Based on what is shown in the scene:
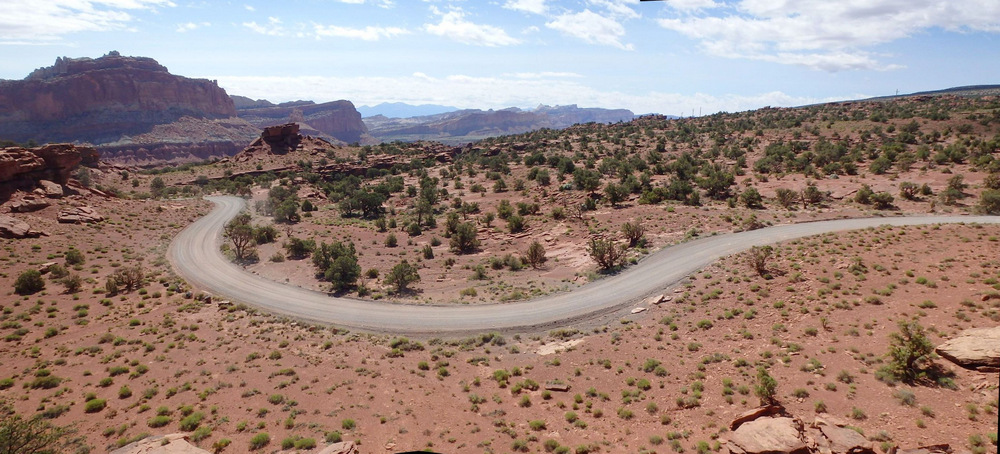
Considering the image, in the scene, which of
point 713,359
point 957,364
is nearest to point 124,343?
point 713,359

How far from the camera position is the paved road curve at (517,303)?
1030 inches

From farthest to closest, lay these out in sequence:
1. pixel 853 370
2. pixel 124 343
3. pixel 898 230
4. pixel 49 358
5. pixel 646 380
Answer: pixel 898 230, pixel 124 343, pixel 49 358, pixel 646 380, pixel 853 370

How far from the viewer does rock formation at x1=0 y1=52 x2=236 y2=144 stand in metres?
142

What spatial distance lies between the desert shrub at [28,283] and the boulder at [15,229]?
11.6 m

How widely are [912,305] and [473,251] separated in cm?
3310

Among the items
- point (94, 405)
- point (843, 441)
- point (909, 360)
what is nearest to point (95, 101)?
point (94, 405)

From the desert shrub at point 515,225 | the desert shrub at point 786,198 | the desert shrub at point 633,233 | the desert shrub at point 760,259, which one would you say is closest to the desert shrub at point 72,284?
the desert shrub at point 515,225

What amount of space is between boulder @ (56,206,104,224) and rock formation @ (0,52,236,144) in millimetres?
135407

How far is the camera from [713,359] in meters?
18.7

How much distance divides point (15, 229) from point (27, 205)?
7.12 meters

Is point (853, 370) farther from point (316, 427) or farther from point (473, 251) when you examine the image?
point (473, 251)

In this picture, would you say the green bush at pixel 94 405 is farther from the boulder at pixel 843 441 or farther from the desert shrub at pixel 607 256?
the desert shrub at pixel 607 256

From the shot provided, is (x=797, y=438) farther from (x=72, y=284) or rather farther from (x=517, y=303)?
(x=72, y=284)

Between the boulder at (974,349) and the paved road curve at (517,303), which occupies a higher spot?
the boulder at (974,349)
